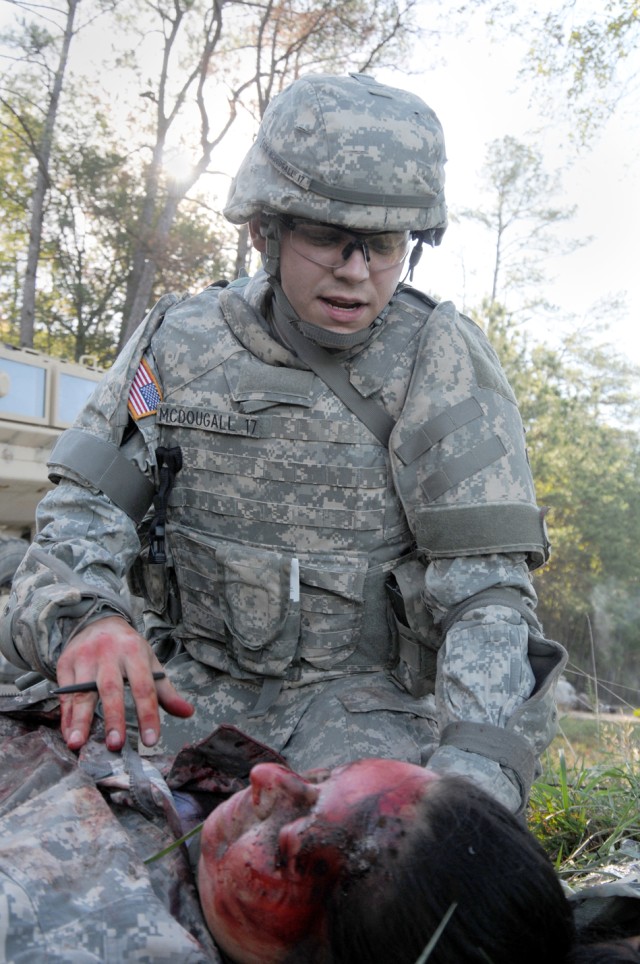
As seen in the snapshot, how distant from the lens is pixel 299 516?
2.49m

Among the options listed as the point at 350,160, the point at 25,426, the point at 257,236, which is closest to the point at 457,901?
the point at 350,160

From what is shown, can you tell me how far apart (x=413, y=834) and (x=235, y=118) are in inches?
541

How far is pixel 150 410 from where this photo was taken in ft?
8.40

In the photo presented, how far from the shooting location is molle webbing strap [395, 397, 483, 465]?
236cm

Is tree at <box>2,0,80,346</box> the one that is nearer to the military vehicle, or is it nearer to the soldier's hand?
the military vehicle

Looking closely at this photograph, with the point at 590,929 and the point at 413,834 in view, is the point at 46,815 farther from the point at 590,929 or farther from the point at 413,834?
the point at 590,929

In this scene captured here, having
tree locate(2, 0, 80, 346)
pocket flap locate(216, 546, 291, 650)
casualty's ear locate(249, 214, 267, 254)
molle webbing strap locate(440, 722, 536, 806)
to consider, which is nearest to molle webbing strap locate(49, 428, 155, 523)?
pocket flap locate(216, 546, 291, 650)

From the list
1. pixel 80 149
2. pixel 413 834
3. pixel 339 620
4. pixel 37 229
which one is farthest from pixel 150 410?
pixel 80 149

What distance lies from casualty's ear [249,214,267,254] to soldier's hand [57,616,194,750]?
3.39 feet

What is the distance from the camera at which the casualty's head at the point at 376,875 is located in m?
1.14

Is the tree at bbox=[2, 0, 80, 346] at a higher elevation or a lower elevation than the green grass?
higher

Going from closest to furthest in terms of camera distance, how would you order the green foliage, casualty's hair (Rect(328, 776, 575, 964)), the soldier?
casualty's hair (Rect(328, 776, 575, 964))
the soldier
the green foliage

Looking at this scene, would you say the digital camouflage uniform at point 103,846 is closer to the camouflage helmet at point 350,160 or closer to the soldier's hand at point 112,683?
the soldier's hand at point 112,683

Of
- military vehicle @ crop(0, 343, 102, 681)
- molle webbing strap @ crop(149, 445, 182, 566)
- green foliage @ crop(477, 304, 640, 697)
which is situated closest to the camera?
molle webbing strap @ crop(149, 445, 182, 566)
